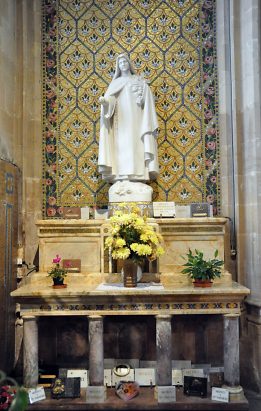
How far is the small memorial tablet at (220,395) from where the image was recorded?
4258 millimetres

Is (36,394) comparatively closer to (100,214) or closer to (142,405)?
(142,405)

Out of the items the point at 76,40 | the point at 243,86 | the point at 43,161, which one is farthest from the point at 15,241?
the point at 243,86

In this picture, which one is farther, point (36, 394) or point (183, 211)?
point (183, 211)

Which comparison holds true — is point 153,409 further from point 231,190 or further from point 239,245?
point 231,190

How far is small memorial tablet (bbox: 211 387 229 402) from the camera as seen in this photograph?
4.26m

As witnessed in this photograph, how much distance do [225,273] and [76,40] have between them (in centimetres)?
393

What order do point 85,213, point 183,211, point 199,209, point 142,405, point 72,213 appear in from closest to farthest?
point 142,405 → point 199,209 → point 72,213 → point 85,213 → point 183,211

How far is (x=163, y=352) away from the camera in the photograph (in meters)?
4.36

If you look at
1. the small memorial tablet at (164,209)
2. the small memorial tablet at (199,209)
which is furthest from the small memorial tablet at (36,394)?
the small memorial tablet at (199,209)

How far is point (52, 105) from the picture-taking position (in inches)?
239

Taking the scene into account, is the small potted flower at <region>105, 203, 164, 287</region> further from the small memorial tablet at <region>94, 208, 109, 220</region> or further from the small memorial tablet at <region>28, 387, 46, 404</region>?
the small memorial tablet at <region>28, 387, 46, 404</region>

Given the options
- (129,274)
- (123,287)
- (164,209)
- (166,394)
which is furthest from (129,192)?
(166,394)

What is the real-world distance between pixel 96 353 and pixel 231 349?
1.40 m

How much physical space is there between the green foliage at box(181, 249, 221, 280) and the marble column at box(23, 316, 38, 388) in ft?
5.74
